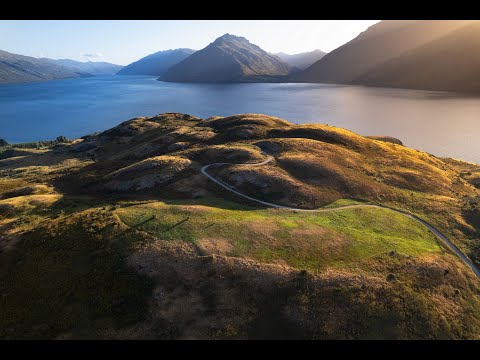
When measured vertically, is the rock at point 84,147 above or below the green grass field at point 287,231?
below

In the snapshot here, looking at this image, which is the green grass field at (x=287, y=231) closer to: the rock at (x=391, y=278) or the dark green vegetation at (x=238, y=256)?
the dark green vegetation at (x=238, y=256)

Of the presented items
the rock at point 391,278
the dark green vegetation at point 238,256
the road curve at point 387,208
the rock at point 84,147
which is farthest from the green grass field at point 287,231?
the rock at point 84,147

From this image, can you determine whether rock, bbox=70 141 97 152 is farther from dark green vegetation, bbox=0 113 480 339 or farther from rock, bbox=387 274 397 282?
rock, bbox=387 274 397 282

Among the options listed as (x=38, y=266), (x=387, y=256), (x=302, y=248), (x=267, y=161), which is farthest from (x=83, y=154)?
(x=387, y=256)

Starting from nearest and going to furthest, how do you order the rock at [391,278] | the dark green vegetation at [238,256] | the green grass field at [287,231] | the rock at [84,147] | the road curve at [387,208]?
the dark green vegetation at [238,256] → the rock at [391,278] → the green grass field at [287,231] → the road curve at [387,208] → the rock at [84,147]

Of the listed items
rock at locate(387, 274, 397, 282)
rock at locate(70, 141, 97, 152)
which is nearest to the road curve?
rock at locate(387, 274, 397, 282)
